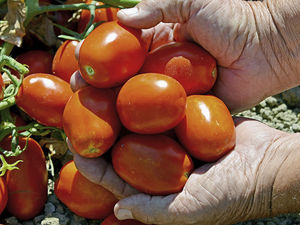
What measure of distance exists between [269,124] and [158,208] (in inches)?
40.2

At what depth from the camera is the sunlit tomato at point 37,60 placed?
7.19ft

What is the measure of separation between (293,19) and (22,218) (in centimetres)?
145

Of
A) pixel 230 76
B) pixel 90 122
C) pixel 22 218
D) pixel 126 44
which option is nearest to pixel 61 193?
pixel 22 218

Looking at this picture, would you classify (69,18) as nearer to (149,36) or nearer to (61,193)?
(149,36)

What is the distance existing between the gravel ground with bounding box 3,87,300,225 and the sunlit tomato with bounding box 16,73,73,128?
39 centimetres

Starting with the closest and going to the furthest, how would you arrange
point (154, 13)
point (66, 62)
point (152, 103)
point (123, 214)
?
point (152, 103)
point (123, 214)
point (154, 13)
point (66, 62)

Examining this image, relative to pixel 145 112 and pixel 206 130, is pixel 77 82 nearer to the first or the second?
pixel 145 112

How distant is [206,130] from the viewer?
63.4 inches

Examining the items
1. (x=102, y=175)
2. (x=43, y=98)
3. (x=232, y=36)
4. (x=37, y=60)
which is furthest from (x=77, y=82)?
(x=232, y=36)

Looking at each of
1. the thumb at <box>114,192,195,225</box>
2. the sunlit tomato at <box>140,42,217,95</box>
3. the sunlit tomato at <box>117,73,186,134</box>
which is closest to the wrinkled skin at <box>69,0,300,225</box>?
the thumb at <box>114,192,195,225</box>

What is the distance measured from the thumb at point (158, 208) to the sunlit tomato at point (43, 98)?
522 mm

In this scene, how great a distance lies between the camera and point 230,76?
1960 millimetres

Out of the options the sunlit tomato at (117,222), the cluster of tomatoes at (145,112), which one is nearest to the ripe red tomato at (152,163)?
the cluster of tomatoes at (145,112)

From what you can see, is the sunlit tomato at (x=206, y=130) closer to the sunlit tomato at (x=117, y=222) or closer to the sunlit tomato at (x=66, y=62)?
the sunlit tomato at (x=117, y=222)
